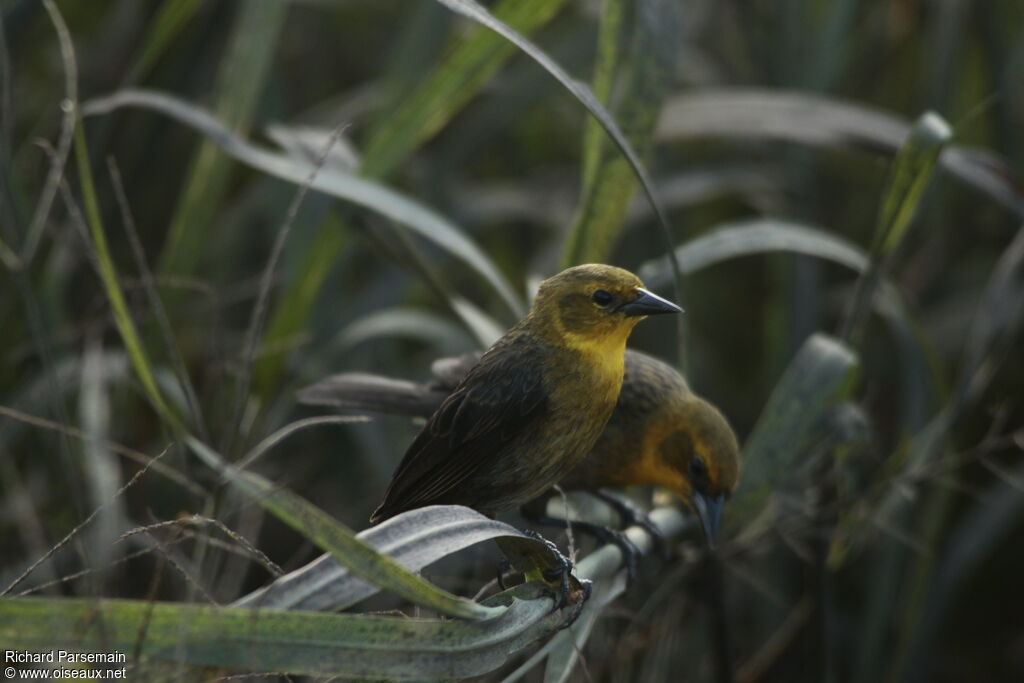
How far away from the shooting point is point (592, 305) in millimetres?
1746

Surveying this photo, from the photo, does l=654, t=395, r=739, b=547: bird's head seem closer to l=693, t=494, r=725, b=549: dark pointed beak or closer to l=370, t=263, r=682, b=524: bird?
l=693, t=494, r=725, b=549: dark pointed beak

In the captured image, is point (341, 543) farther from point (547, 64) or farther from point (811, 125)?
point (811, 125)

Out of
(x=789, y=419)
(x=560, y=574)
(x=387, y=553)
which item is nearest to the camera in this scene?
(x=387, y=553)

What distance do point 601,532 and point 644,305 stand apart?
2.19 ft

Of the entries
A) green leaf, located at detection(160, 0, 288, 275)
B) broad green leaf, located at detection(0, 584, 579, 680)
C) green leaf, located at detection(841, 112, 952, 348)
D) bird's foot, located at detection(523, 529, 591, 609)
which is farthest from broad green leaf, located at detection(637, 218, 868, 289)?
broad green leaf, located at detection(0, 584, 579, 680)

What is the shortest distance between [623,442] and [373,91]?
2123mm

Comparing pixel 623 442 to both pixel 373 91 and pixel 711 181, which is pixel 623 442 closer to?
pixel 711 181

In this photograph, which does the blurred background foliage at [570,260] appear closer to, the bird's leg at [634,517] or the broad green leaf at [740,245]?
the broad green leaf at [740,245]

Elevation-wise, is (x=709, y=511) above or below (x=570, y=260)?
below

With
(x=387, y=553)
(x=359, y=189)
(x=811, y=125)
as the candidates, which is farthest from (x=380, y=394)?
(x=811, y=125)

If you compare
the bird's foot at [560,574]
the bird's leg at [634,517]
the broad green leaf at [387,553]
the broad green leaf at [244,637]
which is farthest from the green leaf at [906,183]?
the broad green leaf at [244,637]

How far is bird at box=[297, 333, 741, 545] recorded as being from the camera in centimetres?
222

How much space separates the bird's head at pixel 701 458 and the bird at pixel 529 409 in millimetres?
498

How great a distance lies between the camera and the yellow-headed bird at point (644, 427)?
2223 millimetres
